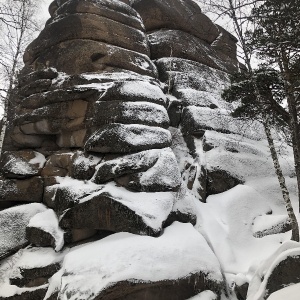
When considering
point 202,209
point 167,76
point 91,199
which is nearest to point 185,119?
point 167,76

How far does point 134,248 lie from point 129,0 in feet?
63.8

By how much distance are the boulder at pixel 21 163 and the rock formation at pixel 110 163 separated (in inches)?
1.8

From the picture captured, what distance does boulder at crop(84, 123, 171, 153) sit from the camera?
10.0 meters

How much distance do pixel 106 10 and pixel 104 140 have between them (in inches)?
384

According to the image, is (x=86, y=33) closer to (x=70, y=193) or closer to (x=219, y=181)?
(x=70, y=193)

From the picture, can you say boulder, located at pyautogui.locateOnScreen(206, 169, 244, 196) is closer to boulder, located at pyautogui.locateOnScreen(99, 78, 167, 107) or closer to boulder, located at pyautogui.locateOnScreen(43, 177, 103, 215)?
boulder, located at pyautogui.locateOnScreen(99, 78, 167, 107)

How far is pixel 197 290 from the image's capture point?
22.1 ft

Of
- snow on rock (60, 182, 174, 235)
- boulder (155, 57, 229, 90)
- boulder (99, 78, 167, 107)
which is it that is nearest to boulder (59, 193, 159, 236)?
snow on rock (60, 182, 174, 235)

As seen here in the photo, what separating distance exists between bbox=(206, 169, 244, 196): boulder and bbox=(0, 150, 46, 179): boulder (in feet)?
23.1

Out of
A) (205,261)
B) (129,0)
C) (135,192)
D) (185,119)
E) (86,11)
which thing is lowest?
(205,261)

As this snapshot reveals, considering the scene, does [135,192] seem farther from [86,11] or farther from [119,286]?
[86,11]

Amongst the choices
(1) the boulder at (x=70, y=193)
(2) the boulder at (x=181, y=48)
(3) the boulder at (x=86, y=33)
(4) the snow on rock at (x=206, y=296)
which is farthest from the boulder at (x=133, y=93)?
(4) the snow on rock at (x=206, y=296)

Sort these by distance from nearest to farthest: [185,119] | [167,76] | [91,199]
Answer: [91,199] → [185,119] → [167,76]

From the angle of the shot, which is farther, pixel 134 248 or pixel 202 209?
pixel 202 209
